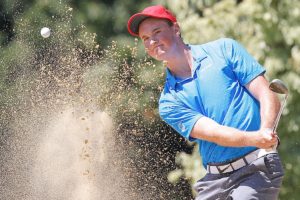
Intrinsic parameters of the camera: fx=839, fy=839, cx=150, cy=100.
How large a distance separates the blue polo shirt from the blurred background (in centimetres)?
250

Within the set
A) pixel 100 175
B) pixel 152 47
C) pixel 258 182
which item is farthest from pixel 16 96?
pixel 258 182

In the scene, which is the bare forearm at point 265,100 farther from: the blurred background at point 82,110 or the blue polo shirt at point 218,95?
the blurred background at point 82,110

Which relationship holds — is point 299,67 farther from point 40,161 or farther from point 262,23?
point 40,161

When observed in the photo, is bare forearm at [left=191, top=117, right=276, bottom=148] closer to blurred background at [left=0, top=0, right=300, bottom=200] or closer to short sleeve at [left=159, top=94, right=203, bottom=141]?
short sleeve at [left=159, top=94, right=203, bottom=141]

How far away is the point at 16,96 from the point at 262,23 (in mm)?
3090

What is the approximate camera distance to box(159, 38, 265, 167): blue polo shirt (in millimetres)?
4051

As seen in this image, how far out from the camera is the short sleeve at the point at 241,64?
13.3 feet

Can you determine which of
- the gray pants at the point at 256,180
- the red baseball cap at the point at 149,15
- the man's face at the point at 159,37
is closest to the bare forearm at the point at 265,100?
the gray pants at the point at 256,180

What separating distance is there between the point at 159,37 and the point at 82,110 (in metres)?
3.10

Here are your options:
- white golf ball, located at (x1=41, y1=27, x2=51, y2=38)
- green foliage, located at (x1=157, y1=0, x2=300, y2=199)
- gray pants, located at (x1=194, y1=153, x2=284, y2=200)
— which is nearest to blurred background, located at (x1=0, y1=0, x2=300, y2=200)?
white golf ball, located at (x1=41, y1=27, x2=51, y2=38)

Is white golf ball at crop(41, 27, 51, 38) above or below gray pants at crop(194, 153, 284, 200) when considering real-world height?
above

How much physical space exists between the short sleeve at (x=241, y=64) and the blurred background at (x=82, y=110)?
263 centimetres

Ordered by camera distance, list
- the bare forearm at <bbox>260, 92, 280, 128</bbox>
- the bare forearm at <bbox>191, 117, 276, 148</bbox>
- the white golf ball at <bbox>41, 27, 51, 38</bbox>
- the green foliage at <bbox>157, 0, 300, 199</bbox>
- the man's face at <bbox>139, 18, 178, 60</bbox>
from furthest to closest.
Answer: the white golf ball at <bbox>41, 27, 51, 38</bbox>
the green foliage at <bbox>157, 0, 300, 199</bbox>
the man's face at <bbox>139, 18, 178, 60</bbox>
the bare forearm at <bbox>260, 92, 280, 128</bbox>
the bare forearm at <bbox>191, 117, 276, 148</bbox>

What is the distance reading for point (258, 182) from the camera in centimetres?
402
